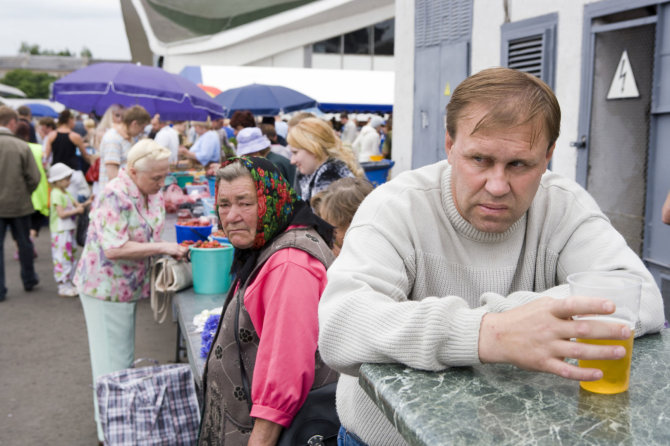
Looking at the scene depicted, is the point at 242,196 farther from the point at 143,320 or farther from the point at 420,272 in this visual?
the point at 143,320

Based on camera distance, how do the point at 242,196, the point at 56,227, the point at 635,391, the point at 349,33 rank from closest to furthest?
1. the point at 635,391
2. the point at 242,196
3. the point at 56,227
4. the point at 349,33

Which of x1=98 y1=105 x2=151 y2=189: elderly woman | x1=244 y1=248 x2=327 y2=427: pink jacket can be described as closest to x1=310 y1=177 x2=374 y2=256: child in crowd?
x1=244 y1=248 x2=327 y2=427: pink jacket

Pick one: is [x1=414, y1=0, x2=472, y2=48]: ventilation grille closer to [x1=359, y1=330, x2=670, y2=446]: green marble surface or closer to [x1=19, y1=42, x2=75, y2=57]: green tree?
[x1=359, y1=330, x2=670, y2=446]: green marble surface

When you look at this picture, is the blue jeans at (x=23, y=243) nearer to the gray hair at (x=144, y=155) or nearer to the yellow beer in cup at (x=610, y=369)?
the gray hair at (x=144, y=155)

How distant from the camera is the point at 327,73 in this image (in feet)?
63.5

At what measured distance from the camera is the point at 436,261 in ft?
4.78

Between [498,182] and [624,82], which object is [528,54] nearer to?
[624,82]

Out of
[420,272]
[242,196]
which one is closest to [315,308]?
[242,196]

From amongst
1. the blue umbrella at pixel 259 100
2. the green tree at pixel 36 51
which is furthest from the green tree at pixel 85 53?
the blue umbrella at pixel 259 100

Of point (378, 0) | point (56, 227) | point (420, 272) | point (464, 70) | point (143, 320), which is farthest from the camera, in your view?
point (378, 0)

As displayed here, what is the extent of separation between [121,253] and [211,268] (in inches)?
21.1

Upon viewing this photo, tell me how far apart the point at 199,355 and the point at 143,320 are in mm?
4084

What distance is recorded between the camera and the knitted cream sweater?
4.11ft

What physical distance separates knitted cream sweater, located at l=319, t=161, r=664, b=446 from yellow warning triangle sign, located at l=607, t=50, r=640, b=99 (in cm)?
421
